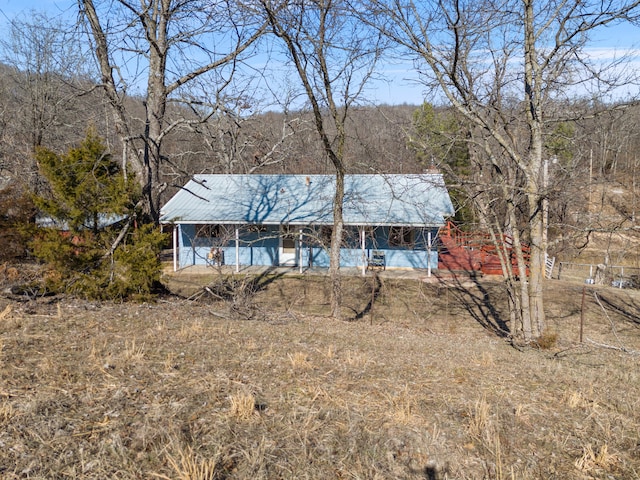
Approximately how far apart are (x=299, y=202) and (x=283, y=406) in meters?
18.1

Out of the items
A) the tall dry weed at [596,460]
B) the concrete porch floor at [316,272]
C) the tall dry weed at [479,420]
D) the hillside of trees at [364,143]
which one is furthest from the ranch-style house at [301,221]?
the tall dry weed at [596,460]

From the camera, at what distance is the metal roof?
19.8m

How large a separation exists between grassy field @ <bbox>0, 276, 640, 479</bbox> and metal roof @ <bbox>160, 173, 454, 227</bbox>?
1261cm

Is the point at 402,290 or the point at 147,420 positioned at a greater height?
the point at 147,420

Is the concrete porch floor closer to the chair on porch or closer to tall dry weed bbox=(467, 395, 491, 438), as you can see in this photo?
the chair on porch

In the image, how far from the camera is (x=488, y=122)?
10688mm

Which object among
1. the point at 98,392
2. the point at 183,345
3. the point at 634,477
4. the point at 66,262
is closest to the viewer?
the point at 634,477

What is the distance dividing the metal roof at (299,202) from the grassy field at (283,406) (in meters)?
12.6

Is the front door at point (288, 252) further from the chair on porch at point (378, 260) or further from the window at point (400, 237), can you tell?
the window at point (400, 237)

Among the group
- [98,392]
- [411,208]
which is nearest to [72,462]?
[98,392]

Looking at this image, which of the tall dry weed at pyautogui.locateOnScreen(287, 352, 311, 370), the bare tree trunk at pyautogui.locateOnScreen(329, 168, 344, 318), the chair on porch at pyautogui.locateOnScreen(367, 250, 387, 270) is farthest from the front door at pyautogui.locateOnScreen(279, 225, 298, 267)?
the tall dry weed at pyautogui.locateOnScreen(287, 352, 311, 370)

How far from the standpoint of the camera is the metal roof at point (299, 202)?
779 inches

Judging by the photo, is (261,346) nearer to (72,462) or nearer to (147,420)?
(147,420)

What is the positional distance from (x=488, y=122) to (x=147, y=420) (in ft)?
32.0
